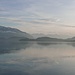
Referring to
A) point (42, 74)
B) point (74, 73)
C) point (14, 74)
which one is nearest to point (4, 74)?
point (14, 74)

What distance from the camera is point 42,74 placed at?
16.8 metres

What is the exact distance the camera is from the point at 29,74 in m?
16.8

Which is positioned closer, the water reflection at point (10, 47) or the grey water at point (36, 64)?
the grey water at point (36, 64)

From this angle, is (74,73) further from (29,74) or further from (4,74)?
(4,74)

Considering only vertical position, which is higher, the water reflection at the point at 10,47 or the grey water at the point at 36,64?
the water reflection at the point at 10,47

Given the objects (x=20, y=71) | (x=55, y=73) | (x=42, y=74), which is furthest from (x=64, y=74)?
(x=20, y=71)

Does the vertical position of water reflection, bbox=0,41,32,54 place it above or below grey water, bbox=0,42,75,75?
above

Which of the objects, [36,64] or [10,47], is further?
[10,47]

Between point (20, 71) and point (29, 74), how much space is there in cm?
136

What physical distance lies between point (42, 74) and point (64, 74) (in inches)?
70.5

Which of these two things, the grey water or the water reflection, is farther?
the water reflection

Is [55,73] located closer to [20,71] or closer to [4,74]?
[20,71]

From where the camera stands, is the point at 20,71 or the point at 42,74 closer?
the point at 42,74

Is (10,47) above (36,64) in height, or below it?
above
